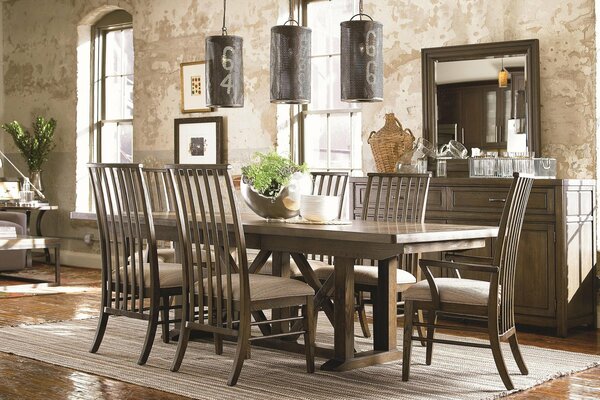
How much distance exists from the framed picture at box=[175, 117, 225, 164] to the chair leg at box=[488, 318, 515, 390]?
456 centimetres

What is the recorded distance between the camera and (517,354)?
438cm

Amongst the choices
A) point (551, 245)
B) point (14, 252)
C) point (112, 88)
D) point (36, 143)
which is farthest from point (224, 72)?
point (36, 143)

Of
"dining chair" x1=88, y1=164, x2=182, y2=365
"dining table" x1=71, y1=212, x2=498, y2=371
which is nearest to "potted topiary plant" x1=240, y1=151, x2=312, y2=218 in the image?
"dining table" x1=71, y1=212, x2=498, y2=371

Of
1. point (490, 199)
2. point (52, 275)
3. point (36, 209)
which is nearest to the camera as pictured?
point (490, 199)

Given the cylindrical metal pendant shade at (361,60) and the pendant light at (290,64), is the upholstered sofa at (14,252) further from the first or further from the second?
the cylindrical metal pendant shade at (361,60)

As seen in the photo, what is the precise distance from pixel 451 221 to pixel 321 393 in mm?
2386

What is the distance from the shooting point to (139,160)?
912cm

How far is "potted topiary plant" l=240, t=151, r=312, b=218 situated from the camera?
4.85 metres

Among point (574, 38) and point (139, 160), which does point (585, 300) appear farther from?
point (139, 160)

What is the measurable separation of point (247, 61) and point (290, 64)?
135 inches

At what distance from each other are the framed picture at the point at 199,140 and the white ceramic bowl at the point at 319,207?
3.59 metres

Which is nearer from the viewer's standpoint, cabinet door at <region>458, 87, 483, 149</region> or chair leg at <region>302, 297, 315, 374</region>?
chair leg at <region>302, 297, 315, 374</region>

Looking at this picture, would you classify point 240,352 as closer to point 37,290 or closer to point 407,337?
point 407,337

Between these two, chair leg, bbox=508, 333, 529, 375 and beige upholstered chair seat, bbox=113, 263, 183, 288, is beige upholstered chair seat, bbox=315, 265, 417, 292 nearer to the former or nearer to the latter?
chair leg, bbox=508, 333, 529, 375
